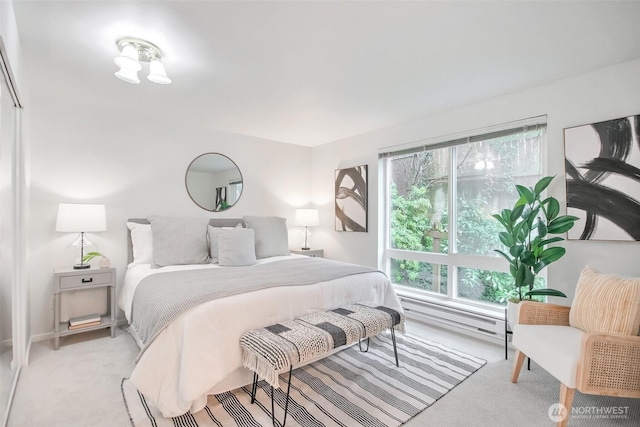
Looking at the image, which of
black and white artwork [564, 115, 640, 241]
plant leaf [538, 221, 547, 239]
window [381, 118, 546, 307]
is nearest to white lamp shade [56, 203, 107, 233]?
window [381, 118, 546, 307]

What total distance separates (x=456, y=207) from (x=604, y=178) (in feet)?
4.28

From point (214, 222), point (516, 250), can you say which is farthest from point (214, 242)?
point (516, 250)

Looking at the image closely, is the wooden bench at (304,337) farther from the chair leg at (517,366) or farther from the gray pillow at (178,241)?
the gray pillow at (178,241)

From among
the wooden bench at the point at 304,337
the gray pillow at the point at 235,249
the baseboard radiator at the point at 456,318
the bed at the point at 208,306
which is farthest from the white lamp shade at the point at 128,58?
the baseboard radiator at the point at 456,318

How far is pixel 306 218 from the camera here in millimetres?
4652

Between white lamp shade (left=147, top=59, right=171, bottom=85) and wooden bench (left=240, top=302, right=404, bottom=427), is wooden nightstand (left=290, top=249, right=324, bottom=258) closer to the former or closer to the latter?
wooden bench (left=240, top=302, right=404, bottom=427)

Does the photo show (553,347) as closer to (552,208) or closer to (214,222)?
(552,208)

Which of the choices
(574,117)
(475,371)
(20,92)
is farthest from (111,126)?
(574,117)

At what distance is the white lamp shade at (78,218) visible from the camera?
2814 millimetres

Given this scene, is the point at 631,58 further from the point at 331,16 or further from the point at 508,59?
the point at 331,16

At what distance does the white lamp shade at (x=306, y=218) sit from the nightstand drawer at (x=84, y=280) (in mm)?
2458

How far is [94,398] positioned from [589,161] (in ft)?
13.1

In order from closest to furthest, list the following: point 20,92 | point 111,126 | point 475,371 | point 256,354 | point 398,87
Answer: point 256,354 → point 20,92 → point 475,371 → point 398,87 → point 111,126

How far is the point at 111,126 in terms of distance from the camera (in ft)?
11.0
